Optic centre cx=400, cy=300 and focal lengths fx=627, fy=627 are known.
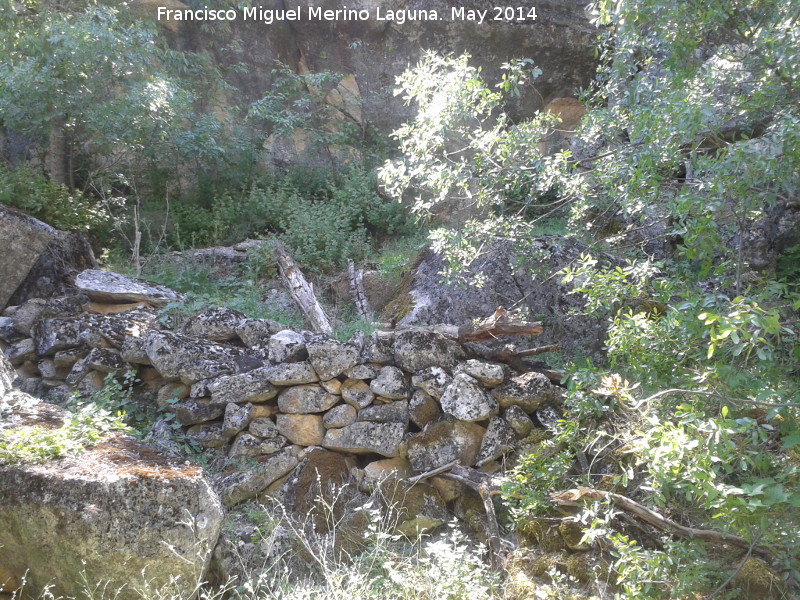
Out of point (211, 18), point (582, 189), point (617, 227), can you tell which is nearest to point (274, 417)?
point (582, 189)

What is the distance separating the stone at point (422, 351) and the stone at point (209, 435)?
152cm

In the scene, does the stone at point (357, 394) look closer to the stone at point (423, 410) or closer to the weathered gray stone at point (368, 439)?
the weathered gray stone at point (368, 439)

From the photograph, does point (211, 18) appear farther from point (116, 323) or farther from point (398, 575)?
point (398, 575)

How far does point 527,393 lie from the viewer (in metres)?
5.00

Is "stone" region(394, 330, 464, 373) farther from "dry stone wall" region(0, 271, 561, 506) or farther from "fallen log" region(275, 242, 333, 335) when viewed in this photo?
"fallen log" region(275, 242, 333, 335)

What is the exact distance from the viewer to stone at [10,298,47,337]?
5.74 m

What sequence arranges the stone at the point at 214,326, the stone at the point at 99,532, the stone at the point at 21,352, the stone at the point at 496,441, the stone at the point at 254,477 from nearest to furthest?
the stone at the point at 99,532
the stone at the point at 254,477
the stone at the point at 496,441
the stone at the point at 21,352
the stone at the point at 214,326

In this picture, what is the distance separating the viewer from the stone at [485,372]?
5.01m

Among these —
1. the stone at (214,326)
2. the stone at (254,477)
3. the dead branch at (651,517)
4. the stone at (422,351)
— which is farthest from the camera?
the stone at (214,326)

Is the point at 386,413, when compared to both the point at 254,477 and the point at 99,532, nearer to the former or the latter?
the point at 254,477

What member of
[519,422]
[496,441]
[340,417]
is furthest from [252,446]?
[519,422]

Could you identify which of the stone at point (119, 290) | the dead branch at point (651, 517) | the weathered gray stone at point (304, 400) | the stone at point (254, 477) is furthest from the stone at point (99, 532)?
the stone at point (119, 290)

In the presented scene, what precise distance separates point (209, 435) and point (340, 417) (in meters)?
1.05

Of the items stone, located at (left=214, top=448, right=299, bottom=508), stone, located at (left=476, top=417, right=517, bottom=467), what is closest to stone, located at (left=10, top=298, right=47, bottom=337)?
stone, located at (left=214, top=448, right=299, bottom=508)
